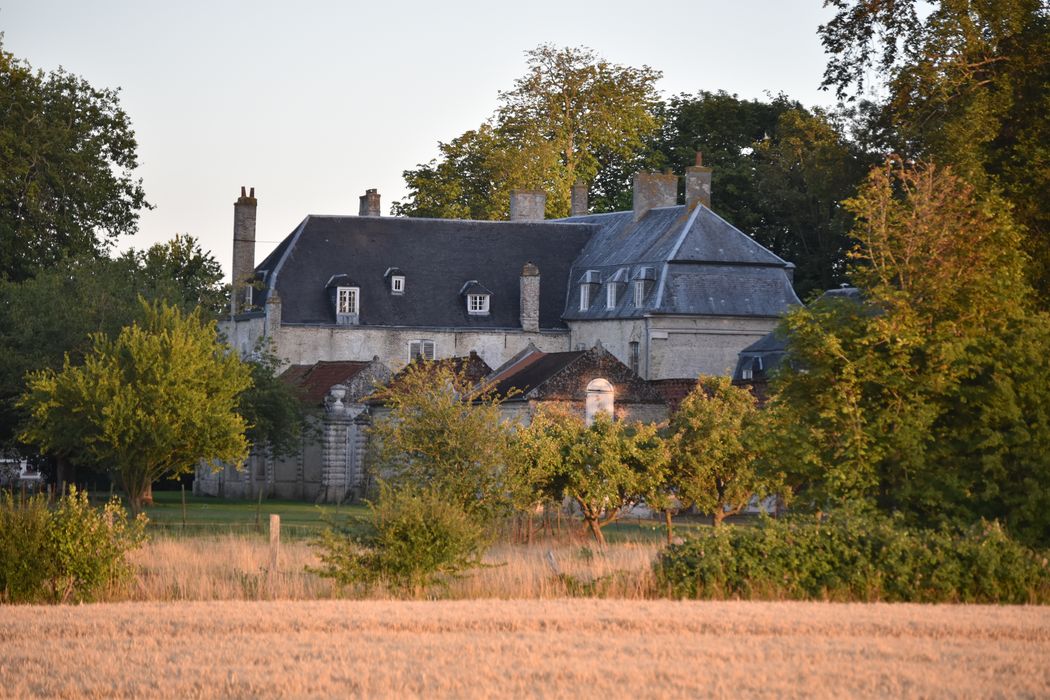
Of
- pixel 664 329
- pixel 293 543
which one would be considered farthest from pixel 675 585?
pixel 664 329

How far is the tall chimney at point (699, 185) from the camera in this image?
230 ft

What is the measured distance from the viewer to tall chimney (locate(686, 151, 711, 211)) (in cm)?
7012

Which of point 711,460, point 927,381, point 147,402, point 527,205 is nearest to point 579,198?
point 527,205

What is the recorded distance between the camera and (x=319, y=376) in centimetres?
6569

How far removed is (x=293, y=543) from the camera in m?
34.3

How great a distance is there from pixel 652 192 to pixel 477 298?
8150mm

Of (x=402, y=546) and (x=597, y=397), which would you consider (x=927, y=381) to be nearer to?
(x=402, y=546)

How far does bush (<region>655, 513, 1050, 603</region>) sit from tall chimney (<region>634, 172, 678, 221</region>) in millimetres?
47084

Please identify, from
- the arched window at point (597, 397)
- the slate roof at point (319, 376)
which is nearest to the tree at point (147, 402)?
the arched window at point (597, 397)

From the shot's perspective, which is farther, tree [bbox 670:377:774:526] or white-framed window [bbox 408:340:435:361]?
white-framed window [bbox 408:340:435:361]

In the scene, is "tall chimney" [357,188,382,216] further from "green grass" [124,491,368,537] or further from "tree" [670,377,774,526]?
"tree" [670,377,774,526]

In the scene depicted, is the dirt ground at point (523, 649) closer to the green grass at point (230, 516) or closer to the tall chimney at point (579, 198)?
the green grass at point (230, 516)

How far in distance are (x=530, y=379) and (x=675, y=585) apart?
29.7m

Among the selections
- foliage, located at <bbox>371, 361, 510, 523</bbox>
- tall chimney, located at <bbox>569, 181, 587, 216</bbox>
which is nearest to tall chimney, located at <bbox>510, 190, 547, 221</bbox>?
tall chimney, located at <bbox>569, 181, 587, 216</bbox>
